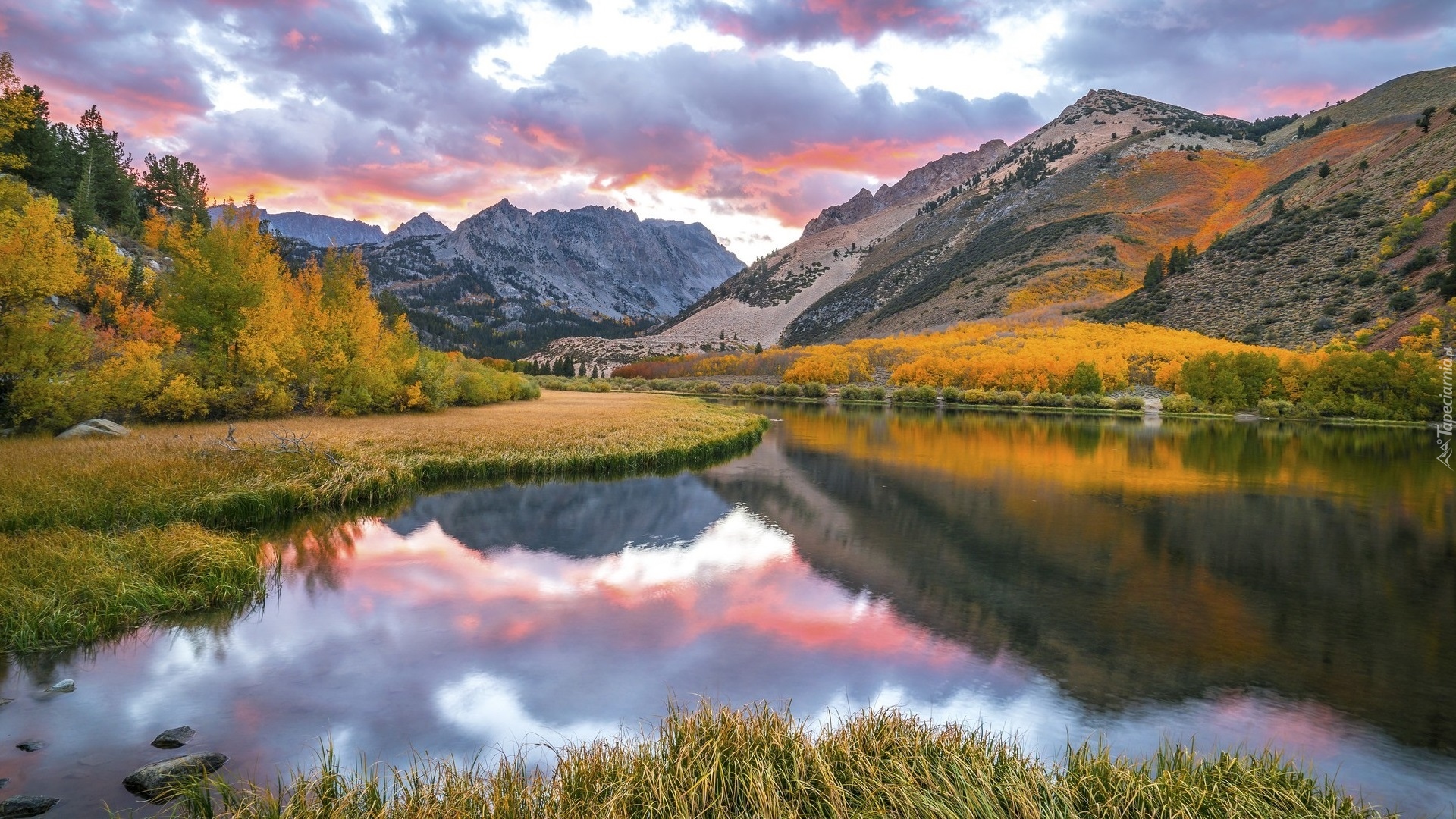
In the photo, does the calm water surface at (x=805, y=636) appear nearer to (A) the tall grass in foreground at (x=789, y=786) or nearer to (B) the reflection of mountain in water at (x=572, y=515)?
(B) the reflection of mountain in water at (x=572, y=515)

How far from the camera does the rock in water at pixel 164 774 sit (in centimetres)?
594

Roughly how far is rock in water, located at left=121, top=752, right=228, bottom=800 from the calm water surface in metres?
0.15

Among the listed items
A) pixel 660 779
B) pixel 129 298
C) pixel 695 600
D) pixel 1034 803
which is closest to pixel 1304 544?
pixel 695 600

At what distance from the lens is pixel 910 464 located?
30281 mm

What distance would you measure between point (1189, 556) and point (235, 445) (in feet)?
85.2

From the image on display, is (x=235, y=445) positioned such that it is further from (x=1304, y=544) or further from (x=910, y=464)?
(x=1304, y=544)

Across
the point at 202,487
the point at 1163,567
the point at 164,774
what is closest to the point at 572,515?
the point at 202,487

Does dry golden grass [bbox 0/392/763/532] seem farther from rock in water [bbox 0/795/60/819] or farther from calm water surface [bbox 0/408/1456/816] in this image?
rock in water [bbox 0/795/60/819]

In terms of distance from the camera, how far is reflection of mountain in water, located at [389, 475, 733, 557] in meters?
16.3

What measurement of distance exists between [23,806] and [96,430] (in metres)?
21.2

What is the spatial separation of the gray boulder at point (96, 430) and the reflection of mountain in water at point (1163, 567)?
2007 cm

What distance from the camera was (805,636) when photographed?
10.6 meters

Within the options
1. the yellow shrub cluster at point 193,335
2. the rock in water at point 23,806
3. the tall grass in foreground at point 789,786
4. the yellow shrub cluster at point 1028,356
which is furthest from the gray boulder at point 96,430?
the yellow shrub cluster at point 1028,356

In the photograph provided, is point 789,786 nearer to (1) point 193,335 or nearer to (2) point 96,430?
(2) point 96,430
